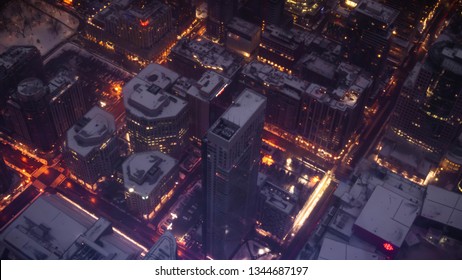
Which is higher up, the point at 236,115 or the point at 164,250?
the point at 236,115

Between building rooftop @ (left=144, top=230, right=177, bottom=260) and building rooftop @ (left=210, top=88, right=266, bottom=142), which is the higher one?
building rooftop @ (left=210, top=88, right=266, bottom=142)

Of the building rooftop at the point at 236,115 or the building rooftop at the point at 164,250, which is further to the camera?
the building rooftop at the point at 236,115

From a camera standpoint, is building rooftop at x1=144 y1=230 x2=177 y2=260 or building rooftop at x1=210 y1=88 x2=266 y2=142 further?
building rooftop at x1=210 y1=88 x2=266 y2=142

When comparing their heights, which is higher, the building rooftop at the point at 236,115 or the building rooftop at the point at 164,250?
the building rooftop at the point at 236,115
